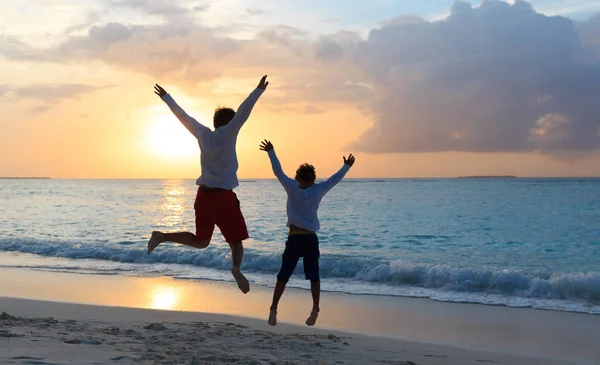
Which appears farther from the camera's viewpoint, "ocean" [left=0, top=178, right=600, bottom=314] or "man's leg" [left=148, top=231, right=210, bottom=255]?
"ocean" [left=0, top=178, right=600, bottom=314]

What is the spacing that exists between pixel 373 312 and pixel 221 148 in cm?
660

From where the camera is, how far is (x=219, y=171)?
19.6 feet

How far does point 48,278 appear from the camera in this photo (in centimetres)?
1523

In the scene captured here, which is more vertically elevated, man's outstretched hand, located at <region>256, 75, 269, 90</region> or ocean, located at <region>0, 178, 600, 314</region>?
man's outstretched hand, located at <region>256, 75, 269, 90</region>

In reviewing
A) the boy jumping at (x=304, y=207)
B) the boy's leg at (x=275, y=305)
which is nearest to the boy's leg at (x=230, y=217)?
the boy jumping at (x=304, y=207)

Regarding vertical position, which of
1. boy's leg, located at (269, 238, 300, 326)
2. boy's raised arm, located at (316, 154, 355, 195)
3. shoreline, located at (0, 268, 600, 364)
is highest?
boy's raised arm, located at (316, 154, 355, 195)

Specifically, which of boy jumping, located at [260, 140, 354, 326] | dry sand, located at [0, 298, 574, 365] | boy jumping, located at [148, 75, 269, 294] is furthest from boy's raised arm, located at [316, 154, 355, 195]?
dry sand, located at [0, 298, 574, 365]

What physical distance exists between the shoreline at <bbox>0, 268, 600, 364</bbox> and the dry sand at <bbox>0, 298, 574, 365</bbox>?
466 mm

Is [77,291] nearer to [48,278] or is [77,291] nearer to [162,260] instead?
[48,278]

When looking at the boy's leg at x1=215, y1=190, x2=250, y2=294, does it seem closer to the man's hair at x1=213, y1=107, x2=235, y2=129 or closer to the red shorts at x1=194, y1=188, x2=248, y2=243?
the red shorts at x1=194, y1=188, x2=248, y2=243

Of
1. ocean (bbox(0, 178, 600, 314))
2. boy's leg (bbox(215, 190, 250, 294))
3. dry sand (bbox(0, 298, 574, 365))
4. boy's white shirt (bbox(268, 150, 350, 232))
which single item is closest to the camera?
boy's leg (bbox(215, 190, 250, 294))

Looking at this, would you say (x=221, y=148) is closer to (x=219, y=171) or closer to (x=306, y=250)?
(x=219, y=171)

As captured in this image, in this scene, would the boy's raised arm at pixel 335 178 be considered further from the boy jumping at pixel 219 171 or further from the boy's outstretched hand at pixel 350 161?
the boy jumping at pixel 219 171

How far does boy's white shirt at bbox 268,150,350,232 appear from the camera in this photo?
6855mm
